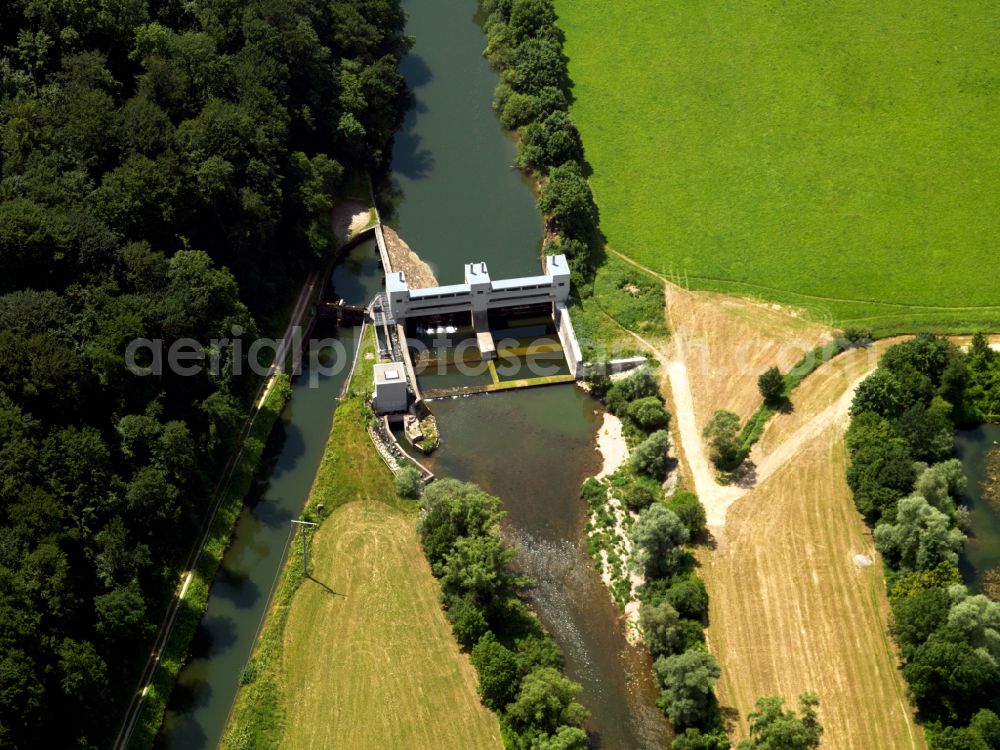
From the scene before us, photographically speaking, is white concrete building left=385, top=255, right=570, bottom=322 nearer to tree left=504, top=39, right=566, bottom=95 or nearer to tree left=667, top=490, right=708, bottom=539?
tree left=667, top=490, right=708, bottom=539

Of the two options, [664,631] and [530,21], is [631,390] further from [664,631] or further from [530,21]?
[530,21]

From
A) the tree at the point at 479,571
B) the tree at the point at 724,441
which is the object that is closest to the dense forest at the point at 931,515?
the tree at the point at 724,441

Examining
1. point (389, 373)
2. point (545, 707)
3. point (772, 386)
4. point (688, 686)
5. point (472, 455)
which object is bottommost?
point (545, 707)

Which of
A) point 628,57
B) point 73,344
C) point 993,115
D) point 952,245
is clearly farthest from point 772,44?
point 73,344

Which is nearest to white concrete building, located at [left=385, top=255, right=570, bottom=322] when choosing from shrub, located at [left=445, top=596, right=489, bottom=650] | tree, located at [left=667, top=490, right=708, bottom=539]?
tree, located at [left=667, top=490, right=708, bottom=539]

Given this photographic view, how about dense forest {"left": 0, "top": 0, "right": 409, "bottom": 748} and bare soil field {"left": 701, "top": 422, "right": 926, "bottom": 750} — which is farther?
bare soil field {"left": 701, "top": 422, "right": 926, "bottom": 750}

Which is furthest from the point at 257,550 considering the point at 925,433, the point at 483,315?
the point at 925,433
